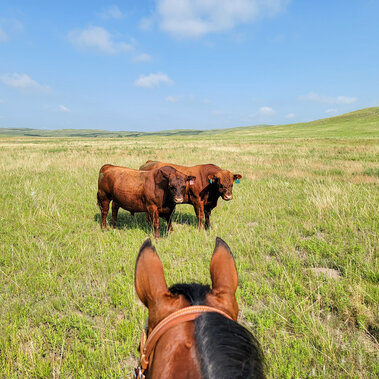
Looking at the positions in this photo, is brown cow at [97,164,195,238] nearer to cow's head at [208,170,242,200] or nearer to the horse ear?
cow's head at [208,170,242,200]

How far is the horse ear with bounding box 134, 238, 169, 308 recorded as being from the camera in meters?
1.30

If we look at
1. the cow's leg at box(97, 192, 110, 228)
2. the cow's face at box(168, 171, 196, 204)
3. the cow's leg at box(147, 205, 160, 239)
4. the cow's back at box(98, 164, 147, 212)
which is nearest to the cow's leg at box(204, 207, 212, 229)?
the cow's face at box(168, 171, 196, 204)

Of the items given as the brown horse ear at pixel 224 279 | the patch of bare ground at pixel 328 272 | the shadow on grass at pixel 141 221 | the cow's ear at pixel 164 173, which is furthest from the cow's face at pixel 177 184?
the brown horse ear at pixel 224 279

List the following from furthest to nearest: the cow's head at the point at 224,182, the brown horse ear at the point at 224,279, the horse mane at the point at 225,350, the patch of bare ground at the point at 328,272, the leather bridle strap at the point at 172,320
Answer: the cow's head at the point at 224,182
the patch of bare ground at the point at 328,272
the brown horse ear at the point at 224,279
the leather bridle strap at the point at 172,320
the horse mane at the point at 225,350

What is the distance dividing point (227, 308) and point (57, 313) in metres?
3.03

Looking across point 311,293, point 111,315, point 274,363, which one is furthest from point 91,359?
point 311,293

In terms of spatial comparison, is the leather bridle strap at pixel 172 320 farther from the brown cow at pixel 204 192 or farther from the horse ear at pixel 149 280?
the brown cow at pixel 204 192

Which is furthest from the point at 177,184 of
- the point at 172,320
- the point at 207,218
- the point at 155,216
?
the point at 172,320

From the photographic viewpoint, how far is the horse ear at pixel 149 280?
51.4 inches

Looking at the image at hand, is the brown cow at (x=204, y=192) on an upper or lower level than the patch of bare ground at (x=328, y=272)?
upper

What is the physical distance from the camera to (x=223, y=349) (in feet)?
2.76

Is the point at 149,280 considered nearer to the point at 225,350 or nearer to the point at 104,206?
the point at 225,350

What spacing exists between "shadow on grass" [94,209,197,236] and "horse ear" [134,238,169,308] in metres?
4.87

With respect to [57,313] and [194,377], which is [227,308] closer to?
[194,377]
